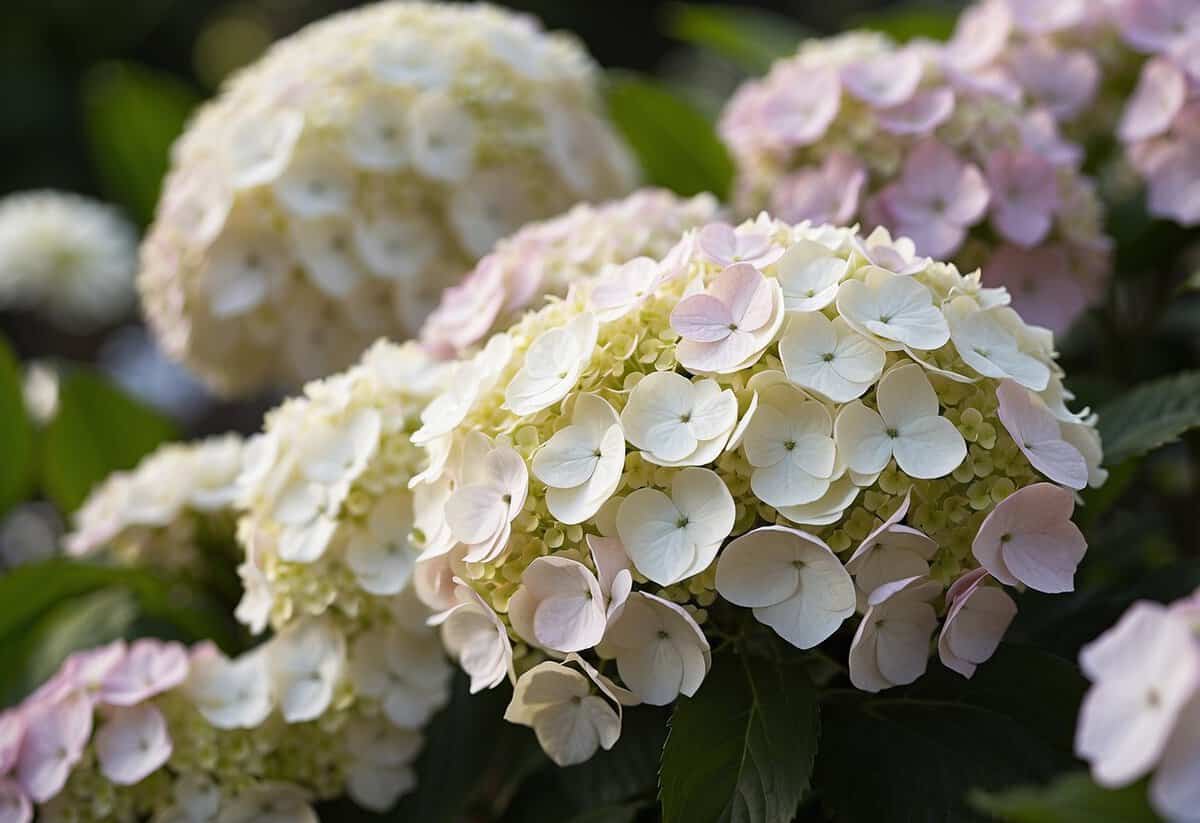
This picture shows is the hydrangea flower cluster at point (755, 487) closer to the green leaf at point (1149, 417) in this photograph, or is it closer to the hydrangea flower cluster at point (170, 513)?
the green leaf at point (1149, 417)

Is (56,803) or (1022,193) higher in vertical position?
(1022,193)

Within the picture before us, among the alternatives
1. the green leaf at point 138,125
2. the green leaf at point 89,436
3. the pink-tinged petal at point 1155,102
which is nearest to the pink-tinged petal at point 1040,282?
the pink-tinged petal at point 1155,102

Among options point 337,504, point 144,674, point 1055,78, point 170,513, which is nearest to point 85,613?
point 170,513

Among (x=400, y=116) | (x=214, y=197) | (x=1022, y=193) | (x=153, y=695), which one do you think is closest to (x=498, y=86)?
(x=400, y=116)

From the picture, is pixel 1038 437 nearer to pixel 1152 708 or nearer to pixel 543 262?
pixel 1152 708

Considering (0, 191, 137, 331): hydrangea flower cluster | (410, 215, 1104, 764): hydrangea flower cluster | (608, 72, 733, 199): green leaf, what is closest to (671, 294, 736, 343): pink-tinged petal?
(410, 215, 1104, 764): hydrangea flower cluster

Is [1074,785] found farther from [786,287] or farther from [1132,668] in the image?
[786,287]
